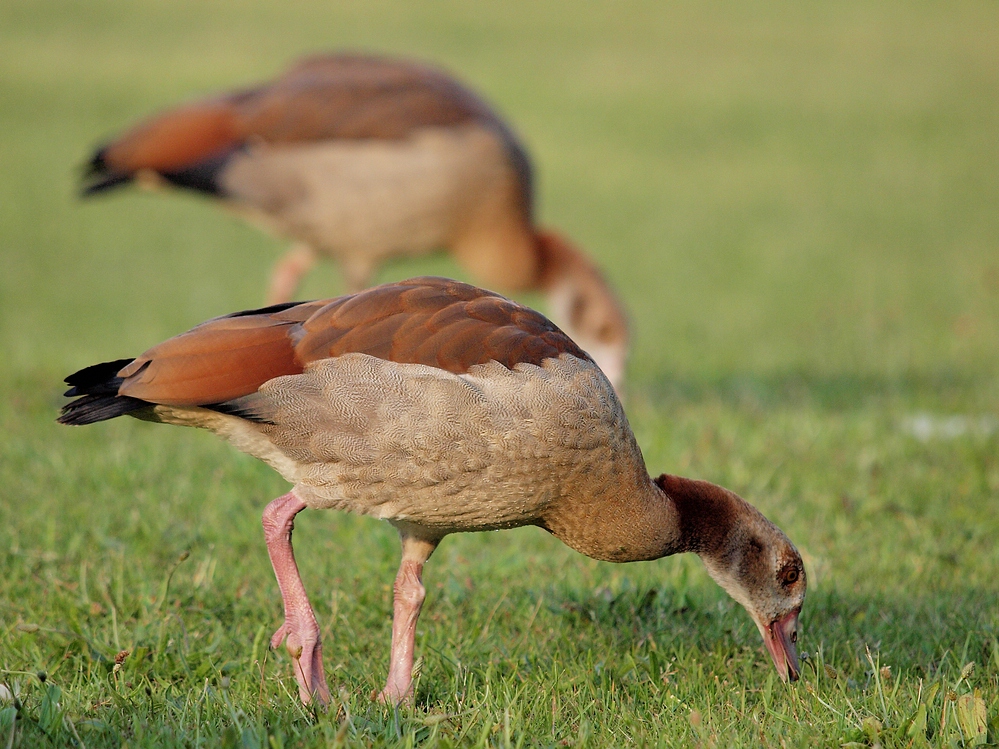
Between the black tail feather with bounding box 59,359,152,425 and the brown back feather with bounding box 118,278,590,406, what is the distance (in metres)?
0.06

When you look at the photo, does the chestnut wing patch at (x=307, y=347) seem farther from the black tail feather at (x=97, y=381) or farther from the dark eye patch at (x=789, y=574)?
the dark eye patch at (x=789, y=574)

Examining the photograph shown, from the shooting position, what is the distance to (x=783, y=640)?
3.86 meters

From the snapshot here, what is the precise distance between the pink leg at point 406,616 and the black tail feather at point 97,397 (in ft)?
3.09

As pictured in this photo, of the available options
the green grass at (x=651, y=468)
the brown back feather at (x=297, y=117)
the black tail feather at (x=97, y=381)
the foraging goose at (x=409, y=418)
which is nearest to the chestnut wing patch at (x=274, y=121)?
the brown back feather at (x=297, y=117)

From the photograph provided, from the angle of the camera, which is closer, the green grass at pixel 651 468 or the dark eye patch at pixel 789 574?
the green grass at pixel 651 468

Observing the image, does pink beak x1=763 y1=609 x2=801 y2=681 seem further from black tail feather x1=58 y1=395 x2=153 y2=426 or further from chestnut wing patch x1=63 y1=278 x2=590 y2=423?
black tail feather x1=58 y1=395 x2=153 y2=426

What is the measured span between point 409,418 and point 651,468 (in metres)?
2.54

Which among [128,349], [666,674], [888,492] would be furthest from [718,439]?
[128,349]

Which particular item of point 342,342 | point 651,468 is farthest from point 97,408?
point 651,468

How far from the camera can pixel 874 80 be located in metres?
24.9

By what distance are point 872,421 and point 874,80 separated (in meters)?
19.8

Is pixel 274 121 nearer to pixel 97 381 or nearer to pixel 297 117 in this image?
pixel 297 117

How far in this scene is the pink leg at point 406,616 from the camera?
3564 millimetres

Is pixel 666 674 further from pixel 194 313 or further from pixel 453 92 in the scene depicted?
pixel 194 313
